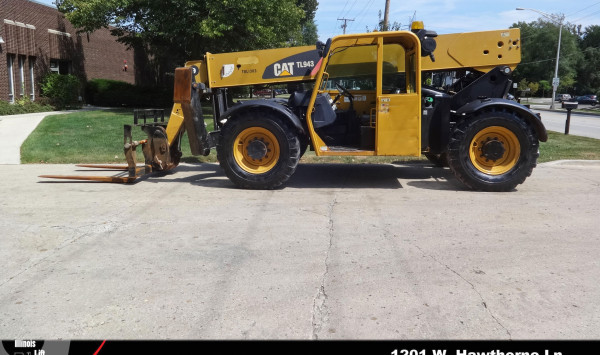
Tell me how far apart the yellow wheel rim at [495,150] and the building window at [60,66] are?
2392 centimetres

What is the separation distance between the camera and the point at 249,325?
3428 millimetres

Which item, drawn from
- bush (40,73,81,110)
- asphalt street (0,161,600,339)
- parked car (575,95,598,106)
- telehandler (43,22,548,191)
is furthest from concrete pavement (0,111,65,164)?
parked car (575,95,598,106)

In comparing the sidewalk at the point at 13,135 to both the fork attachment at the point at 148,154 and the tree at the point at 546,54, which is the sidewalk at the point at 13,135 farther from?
the tree at the point at 546,54

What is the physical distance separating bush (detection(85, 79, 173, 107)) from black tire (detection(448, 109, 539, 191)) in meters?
21.9

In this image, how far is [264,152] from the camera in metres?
7.84

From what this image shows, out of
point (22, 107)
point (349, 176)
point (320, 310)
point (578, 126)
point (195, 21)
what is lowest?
point (320, 310)

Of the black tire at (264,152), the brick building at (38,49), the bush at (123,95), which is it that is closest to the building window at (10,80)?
the brick building at (38,49)

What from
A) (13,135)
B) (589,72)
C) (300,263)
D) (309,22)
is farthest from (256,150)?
(589,72)

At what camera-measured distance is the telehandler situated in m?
7.48

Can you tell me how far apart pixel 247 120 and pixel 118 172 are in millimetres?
3247

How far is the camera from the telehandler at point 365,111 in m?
7.48

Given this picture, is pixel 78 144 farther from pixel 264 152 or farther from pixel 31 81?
pixel 31 81

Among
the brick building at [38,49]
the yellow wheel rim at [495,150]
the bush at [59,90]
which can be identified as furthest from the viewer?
the bush at [59,90]

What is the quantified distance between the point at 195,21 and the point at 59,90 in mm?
8072
